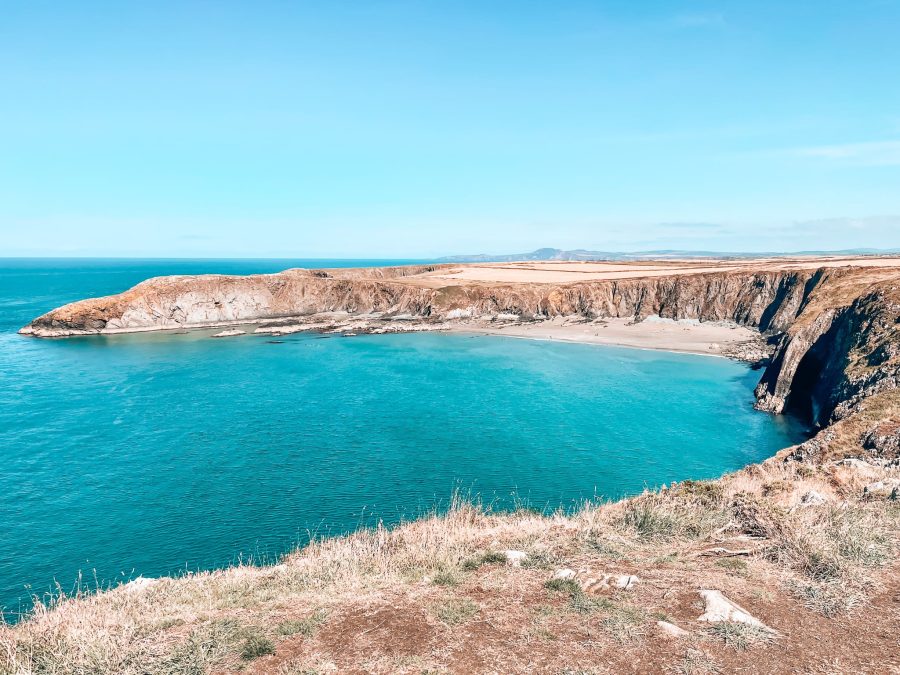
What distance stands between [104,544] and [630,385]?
47.6 metres

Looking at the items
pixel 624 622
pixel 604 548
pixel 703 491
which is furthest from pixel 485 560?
pixel 703 491

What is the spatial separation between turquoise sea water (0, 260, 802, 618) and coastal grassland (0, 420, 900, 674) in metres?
12.0

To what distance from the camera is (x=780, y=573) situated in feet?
34.8

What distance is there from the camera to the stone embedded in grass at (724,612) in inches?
352

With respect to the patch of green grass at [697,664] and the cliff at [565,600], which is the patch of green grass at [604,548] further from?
the patch of green grass at [697,664]

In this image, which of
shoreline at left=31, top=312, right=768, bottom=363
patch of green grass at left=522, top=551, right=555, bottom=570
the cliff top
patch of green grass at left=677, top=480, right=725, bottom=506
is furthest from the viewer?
the cliff top

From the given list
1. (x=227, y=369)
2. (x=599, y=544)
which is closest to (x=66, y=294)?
(x=227, y=369)

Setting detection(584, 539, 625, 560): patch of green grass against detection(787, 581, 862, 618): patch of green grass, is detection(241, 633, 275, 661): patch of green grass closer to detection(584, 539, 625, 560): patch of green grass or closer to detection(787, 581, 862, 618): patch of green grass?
detection(584, 539, 625, 560): patch of green grass

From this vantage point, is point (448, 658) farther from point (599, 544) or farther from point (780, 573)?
point (780, 573)

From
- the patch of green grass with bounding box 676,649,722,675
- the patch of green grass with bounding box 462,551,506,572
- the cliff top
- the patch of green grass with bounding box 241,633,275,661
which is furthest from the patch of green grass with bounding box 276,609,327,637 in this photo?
the cliff top

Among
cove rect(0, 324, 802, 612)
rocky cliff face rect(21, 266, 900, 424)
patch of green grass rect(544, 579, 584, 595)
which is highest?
rocky cliff face rect(21, 266, 900, 424)

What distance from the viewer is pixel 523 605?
996 cm

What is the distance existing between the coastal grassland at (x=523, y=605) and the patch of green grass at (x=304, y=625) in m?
0.03

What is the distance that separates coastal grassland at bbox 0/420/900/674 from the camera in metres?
8.24
